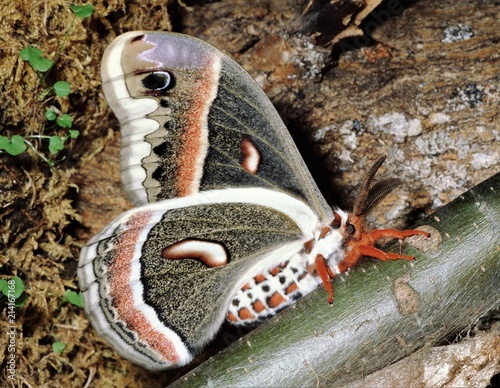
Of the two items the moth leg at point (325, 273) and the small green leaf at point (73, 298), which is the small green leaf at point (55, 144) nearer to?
the small green leaf at point (73, 298)

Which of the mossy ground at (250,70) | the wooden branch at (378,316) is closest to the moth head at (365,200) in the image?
the wooden branch at (378,316)

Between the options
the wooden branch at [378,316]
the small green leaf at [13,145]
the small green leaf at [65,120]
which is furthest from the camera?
the small green leaf at [65,120]

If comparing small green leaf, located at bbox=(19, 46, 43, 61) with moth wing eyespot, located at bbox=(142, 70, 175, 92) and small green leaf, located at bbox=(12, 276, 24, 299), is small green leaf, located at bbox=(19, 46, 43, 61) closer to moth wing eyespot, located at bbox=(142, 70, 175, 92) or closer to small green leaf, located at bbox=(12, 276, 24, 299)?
moth wing eyespot, located at bbox=(142, 70, 175, 92)

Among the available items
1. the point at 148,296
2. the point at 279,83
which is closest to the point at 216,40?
the point at 279,83

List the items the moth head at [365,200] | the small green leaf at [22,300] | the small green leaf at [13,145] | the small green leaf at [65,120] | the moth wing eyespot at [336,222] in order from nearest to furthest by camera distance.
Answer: the moth head at [365,200]
the moth wing eyespot at [336,222]
the small green leaf at [13,145]
the small green leaf at [22,300]
the small green leaf at [65,120]

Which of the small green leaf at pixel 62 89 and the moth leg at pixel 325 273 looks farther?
the small green leaf at pixel 62 89

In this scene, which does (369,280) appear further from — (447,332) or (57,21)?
(57,21)

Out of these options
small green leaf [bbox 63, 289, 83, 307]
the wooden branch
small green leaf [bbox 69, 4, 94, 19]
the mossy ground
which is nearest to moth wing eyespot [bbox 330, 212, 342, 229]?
the wooden branch
